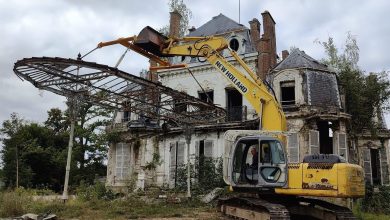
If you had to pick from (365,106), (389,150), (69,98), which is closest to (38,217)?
(69,98)

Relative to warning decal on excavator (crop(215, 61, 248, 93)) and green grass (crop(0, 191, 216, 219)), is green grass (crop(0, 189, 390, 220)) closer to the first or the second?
green grass (crop(0, 191, 216, 219))

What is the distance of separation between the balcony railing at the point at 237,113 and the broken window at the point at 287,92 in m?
2.15

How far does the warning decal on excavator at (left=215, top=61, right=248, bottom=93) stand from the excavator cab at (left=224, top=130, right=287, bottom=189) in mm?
1720

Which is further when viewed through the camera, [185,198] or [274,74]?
[274,74]

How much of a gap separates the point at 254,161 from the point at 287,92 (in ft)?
39.7

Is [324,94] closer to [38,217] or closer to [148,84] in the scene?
[148,84]

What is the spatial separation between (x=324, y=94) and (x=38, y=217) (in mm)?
15548

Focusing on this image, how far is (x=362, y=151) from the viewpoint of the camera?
23.8m

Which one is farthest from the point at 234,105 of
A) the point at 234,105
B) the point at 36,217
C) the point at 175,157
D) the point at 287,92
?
the point at 36,217

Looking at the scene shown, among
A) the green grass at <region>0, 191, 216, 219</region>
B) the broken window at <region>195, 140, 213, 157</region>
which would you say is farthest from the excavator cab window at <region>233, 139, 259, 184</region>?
the broken window at <region>195, 140, 213, 157</region>

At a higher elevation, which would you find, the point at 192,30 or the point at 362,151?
the point at 192,30

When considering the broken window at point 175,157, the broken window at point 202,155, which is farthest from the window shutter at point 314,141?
the broken window at point 175,157

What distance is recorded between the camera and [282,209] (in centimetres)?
930

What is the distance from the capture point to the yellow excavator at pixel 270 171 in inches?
354
